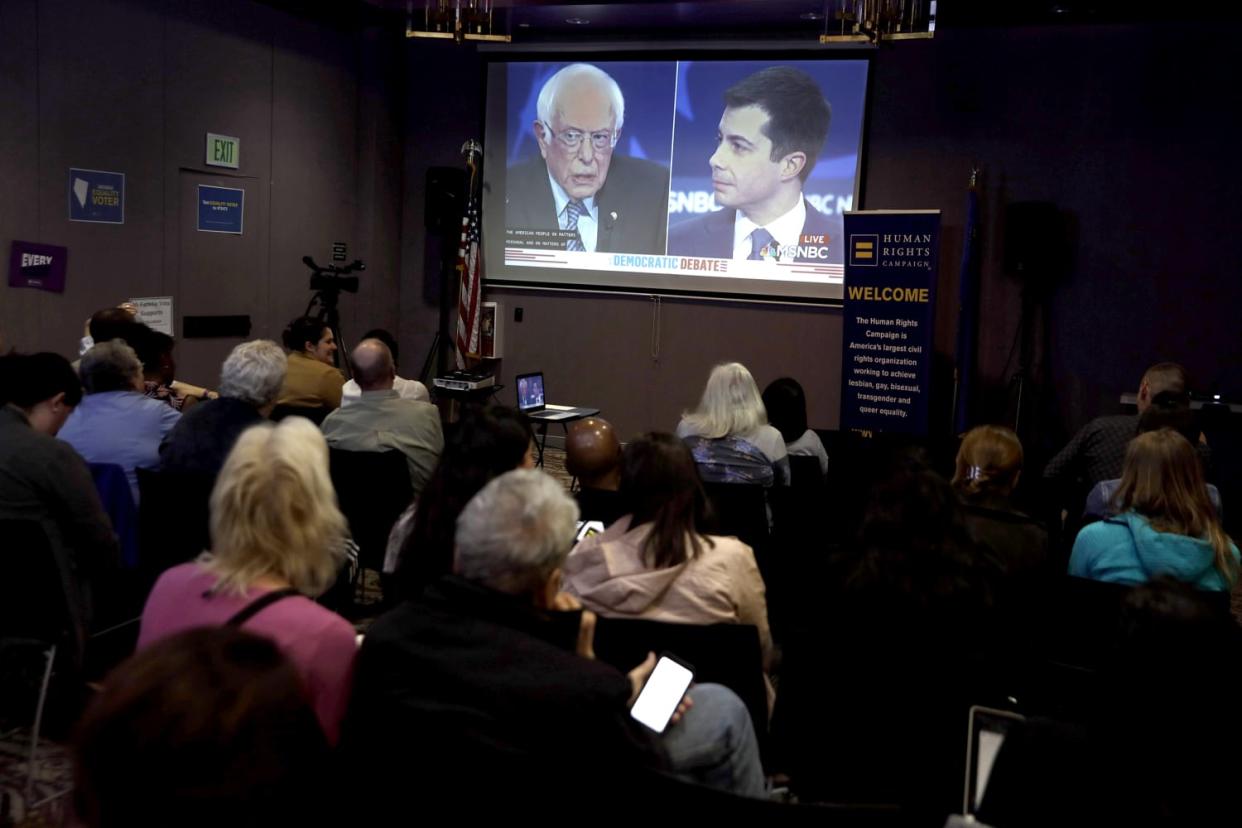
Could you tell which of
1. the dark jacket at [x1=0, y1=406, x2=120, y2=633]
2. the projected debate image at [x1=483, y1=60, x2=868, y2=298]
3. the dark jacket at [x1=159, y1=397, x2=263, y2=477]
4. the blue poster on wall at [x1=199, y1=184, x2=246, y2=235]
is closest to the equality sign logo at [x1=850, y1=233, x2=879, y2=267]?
the projected debate image at [x1=483, y1=60, x2=868, y2=298]

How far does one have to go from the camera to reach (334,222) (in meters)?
9.38

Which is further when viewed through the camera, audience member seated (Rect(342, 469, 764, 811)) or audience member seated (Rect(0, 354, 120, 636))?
audience member seated (Rect(0, 354, 120, 636))

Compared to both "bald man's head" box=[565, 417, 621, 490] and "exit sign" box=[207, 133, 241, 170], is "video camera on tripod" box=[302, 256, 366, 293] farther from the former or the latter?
"bald man's head" box=[565, 417, 621, 490]

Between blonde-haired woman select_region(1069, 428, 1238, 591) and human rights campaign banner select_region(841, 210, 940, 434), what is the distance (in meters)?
4.52

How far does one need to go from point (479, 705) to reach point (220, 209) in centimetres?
726

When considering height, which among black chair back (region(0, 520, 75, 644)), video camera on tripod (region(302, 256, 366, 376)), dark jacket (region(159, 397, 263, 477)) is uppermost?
video camera on tripod (region(302, 256, 366, 376))

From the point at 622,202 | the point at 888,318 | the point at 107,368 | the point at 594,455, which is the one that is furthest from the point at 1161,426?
the point at 622,202

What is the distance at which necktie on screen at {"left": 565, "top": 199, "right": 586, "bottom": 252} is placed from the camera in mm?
9227

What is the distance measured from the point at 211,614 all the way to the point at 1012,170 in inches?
291

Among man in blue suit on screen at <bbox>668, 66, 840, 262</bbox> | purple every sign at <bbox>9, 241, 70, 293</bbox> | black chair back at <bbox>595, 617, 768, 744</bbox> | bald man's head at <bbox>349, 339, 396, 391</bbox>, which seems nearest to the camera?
black chair back at <bbox>595, 617, 768, 744</bbox>

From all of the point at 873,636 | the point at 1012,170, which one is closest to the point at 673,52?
the point at 1012,170

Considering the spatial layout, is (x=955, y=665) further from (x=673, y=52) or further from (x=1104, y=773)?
(x=673, y=52)

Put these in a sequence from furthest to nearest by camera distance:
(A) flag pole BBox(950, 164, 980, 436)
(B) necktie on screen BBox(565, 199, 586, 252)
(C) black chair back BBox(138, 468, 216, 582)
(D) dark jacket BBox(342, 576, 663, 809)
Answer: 1. (B) necktie on screen BBox(565, 199, 586, 252)
2. (A) flag pole BBox(950, 164, 980, 436)
3. (C) black chair back BBox(138, 468, 216, 582)
4. (D) dark jacket BBox(342, 576, 663, 809)

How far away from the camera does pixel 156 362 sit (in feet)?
15.9
